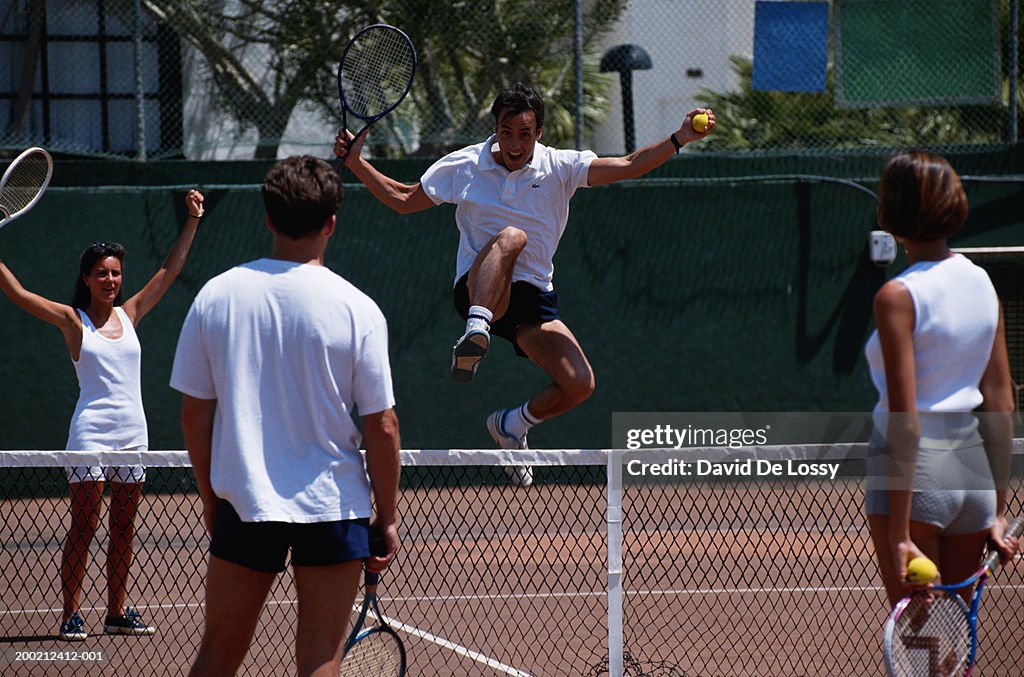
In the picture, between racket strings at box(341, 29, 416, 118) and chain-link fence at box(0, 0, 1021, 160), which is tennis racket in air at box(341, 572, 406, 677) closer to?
racket strings at box(341, 29, 416, 118)

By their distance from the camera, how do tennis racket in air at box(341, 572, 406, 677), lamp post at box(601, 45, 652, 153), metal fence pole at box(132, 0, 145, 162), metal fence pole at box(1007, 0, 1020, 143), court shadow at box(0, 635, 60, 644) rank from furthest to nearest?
lamp post at box(601, 45, 652, 153) → metal fence pole at box(1007, 0, 1020, 143) → metal fence pole at box(132, 0, 145, 162) → court shadow at box(0, 635, 60, 644) → tennis racket in air at box(341, 572, 406, 677)

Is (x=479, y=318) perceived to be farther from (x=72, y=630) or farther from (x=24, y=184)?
(x=24, y=184)

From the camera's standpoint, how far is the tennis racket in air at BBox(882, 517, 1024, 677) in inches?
115

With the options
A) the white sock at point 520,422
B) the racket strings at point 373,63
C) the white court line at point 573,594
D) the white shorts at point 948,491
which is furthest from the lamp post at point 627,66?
the white shorts at point 948,491

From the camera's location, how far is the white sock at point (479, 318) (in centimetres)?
491

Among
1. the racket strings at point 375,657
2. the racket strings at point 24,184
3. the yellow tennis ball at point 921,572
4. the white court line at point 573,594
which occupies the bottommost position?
the white court line at point 573,594

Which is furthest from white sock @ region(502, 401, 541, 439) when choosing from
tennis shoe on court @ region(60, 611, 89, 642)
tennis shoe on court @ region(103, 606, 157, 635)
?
tennis shoe on court @ region(60, 611, 89, 642)

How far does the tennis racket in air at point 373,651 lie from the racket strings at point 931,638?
1379 millimetres

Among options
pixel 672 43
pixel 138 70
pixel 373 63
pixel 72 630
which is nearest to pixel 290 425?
pixel 72 630

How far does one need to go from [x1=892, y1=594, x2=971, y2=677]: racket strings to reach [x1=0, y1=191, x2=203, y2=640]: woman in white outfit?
3440mm

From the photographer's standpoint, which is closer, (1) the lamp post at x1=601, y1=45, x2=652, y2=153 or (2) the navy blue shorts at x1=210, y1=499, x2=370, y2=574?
(2) the navy blue shorts at x1=210, y1=499, x2=370, y2=574

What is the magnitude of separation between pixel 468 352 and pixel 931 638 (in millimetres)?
2355

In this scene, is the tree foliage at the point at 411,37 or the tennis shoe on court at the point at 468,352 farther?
the tree foliage at the point at 411,37

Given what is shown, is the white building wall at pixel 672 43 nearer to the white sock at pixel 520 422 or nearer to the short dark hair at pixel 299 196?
the white sock at pixel 520 422
